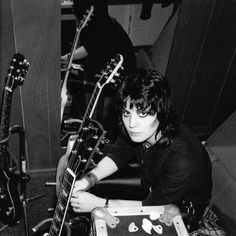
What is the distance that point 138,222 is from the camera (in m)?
1.60

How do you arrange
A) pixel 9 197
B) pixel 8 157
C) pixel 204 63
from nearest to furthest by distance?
1. pixel 9 197
2. pixel 8 157
3. pixel 204 63

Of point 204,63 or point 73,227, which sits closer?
point 73,227

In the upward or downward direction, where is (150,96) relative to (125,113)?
upward

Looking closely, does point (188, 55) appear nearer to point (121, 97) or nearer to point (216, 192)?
point (216, 192)

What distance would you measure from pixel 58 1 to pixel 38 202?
1.69 m

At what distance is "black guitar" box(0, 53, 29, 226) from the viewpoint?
2.24 m

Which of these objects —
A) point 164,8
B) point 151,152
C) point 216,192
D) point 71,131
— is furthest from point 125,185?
point 164,8

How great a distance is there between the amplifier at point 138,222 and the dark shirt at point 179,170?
0.89ft

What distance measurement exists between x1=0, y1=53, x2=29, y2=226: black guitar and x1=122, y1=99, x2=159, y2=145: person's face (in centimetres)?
79

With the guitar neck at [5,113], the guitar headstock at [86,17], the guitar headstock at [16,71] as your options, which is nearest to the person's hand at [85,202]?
the guitar neck at [5,113]

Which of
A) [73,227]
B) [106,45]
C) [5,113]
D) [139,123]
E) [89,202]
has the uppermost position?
[139,123]

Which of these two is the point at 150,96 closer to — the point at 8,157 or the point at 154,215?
the point at 154,215

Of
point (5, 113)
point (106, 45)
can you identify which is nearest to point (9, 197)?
point (5, 113)

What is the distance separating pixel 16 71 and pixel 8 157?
723 millimetres
